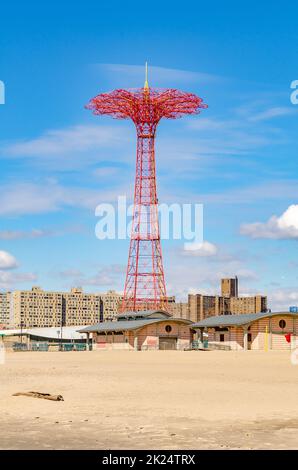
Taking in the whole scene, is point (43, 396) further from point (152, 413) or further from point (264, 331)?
point (264, 331)

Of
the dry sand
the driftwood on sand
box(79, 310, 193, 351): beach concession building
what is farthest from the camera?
box(79, 310, 193, 351): beach concession building

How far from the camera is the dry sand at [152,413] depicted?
1664 cm

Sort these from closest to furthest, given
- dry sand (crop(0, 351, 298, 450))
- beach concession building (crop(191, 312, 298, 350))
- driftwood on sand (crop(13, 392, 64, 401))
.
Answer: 1. dry sand (crop(0, 351, 298, 450))
2. driftwood on sand (crop(13, 392, 64, 401))
3. beach concession building (crop(191, 312, 298, 350))

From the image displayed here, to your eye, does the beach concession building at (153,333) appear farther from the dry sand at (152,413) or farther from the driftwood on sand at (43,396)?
the driftwood on sand at (43,396)

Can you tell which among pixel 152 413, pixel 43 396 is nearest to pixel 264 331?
pixel 43 396

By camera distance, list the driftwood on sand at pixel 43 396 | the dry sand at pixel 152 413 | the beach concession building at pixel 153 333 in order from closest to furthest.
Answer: the dry sand at pixel 152 413 → the driftwood on sand at pixel 43 396 → the beach concession building at pixel 153 333

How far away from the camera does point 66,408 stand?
2325 centimetres

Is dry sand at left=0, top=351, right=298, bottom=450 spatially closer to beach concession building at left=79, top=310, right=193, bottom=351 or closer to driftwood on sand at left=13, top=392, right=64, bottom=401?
driftwood on sand at left=13, top=392, right=64, bottom=401

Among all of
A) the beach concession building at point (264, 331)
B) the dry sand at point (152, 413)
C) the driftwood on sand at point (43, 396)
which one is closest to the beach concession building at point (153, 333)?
the beach concession building at point (264, 331)

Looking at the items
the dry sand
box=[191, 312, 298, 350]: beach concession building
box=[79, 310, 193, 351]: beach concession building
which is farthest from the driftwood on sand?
box=[79, 310, 193, 351]: beach concession building

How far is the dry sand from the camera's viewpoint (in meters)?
16.6

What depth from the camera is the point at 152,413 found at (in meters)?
22.0
